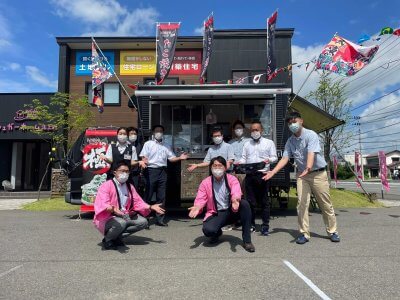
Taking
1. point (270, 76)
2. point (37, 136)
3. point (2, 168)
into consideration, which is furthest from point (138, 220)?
point (2, 168)

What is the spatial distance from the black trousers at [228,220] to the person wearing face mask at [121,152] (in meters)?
2.05

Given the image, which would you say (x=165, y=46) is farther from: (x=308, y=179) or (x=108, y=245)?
(x=108, y=245)

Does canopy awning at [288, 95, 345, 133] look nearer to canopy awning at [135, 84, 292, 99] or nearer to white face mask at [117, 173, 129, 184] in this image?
canopy awning at [135, 84, 292, 99]

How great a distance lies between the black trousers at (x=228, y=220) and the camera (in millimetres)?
5238

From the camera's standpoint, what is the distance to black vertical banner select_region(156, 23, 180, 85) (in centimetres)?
1110

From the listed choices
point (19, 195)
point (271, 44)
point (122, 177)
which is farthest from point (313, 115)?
point (19, 195)

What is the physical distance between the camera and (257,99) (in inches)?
324

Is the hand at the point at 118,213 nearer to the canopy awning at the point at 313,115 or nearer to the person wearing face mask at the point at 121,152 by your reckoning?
the person wearing face mask at the point at 121,152

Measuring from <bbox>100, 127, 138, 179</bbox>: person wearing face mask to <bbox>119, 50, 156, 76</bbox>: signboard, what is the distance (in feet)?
36.5

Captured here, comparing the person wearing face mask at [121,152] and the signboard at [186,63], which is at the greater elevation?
the signboard at [186,63]

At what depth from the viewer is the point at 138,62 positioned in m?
17.5

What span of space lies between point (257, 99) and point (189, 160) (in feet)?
6.71

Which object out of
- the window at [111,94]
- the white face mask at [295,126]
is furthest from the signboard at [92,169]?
the window at [111,94]

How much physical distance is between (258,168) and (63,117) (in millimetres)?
Answer: 11834
